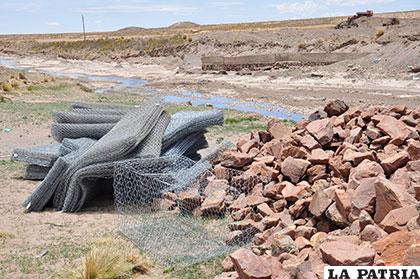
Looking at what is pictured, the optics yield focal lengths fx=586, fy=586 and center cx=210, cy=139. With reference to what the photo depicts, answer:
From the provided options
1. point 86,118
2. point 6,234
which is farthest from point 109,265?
point 86,118

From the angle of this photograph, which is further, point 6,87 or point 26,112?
point 6,87

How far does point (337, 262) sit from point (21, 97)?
23.1m

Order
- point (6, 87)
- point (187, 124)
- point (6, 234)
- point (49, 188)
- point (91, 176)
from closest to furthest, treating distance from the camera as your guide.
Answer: point (6, 234) → point (91, 176) → point (49, 188) → point (187, 124) → point (6, 87)

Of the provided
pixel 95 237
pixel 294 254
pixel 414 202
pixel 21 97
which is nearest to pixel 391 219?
pixel 414 202

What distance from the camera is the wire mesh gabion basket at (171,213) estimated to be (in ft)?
23.4

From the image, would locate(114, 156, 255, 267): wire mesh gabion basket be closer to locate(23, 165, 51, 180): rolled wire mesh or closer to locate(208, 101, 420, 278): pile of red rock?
locate(208, 101, 420, 278): pile of red rock

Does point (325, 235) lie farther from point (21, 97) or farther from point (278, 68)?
point (278, 68)

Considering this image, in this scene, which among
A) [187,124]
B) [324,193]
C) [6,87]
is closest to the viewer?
[324,193]

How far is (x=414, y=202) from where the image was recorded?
604cm

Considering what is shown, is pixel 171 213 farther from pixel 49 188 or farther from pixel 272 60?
pixel 272 60

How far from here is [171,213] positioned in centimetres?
850

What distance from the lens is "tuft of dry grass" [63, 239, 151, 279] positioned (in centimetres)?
609

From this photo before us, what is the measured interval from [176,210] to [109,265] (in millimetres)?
2448

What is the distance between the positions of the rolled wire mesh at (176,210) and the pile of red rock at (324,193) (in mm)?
57
